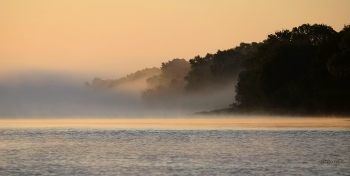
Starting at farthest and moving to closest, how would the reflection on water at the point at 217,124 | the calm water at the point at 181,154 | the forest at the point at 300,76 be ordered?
1. the forest at the point at 300,76
2. the reflection on water at the point at 217,124
3. the calm water at the point at 181,154

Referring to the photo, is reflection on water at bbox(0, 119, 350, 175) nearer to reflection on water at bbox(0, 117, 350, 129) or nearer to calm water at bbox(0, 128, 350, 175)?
calm water at bbox(0, 128, 350, 175)

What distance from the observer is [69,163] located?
3384 centimetres

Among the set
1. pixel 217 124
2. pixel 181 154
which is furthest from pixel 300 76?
pixel 181 154

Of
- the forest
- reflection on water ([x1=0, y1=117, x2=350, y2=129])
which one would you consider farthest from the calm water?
the forest

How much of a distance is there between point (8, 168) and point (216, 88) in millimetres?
153575

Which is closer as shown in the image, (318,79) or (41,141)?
(41,141)

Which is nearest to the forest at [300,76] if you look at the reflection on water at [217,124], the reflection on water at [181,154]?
the reflection on water at [217,124]

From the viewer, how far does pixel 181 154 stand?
38625 mm

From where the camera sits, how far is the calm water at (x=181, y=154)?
101 ft

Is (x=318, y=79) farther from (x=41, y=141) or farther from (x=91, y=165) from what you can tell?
(x=91, y=165)

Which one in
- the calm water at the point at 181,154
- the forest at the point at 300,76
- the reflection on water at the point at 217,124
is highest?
the forest at the point at 300,76

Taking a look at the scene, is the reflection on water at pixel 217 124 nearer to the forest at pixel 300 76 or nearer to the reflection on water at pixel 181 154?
the forest at pixel 300 76

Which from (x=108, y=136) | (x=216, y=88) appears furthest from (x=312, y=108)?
(x=216, y=88)

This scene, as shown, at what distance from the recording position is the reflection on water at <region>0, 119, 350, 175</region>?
30.9 metres
